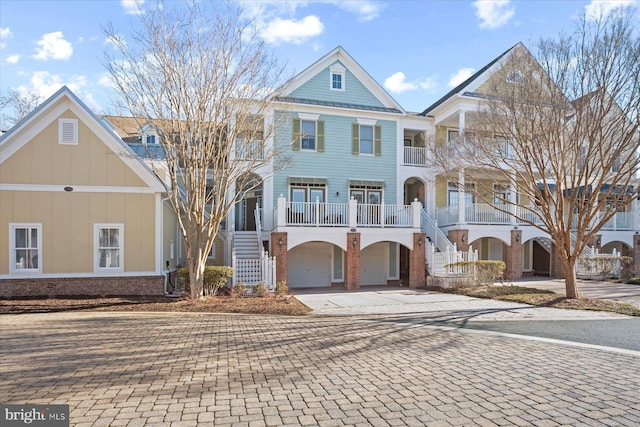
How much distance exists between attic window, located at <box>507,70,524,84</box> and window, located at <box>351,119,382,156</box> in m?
8.32

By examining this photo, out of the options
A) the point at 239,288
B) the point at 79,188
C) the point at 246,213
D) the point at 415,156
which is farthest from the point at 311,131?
the point at 79,188

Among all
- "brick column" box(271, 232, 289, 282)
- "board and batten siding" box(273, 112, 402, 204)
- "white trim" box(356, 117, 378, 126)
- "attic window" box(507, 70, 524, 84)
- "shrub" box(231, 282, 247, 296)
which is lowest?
"shrub" box(231, 282, 247, 296)

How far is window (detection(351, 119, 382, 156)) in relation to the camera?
2183 centimetres

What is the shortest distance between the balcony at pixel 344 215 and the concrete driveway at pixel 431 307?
3.38m

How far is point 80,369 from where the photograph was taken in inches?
246

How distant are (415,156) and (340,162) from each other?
4428mm

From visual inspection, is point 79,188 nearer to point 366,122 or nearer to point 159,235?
point 159,235

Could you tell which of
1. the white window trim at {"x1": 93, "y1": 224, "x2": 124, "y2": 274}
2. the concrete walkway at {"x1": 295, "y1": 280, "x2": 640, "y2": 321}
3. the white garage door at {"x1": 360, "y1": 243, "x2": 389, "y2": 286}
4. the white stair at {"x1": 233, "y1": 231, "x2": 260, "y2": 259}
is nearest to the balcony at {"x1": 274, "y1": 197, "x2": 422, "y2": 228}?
the white stair at {"x1": 233, "y1": 231, "x2": 260, "y2": 259}

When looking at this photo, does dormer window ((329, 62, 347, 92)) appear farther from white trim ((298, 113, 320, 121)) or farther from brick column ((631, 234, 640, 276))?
brick column ((631, 234, 640, 276))

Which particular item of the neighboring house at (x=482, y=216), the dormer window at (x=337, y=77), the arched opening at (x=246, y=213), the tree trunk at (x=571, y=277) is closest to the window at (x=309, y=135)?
the dormer window at (x=337, y=77)

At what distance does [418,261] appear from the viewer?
1898cm

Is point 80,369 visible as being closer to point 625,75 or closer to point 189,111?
point 189,111

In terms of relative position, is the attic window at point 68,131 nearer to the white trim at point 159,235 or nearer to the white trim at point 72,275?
the white trim at point 159,235

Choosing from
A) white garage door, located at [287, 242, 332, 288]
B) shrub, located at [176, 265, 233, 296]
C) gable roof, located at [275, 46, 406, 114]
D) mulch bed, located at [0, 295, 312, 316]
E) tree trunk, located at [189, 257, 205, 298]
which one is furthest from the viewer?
gable roof, located at [275, 46, 406, 114]
